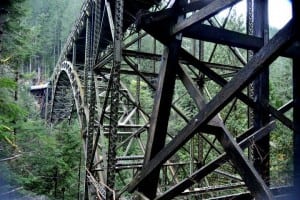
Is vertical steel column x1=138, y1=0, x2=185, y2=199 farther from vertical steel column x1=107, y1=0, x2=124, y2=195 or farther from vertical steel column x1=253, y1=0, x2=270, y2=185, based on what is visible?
vertical steel column x1=107, y1=0, x2=124, y2=195

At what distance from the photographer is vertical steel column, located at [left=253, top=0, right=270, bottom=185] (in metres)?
2.96

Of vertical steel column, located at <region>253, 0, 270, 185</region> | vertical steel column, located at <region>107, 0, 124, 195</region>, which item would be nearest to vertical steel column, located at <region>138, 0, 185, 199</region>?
vertical steel column, located at <region>253, 0, 270, 185</region>

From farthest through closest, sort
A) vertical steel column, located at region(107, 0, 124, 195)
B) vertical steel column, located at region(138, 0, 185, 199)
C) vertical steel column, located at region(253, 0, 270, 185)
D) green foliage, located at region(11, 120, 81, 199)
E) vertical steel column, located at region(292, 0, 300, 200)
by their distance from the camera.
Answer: green foliage, located at region(11, 120, 81, 199)
vertical steel column, located at region(107, 0, 124, 195)
vertical steel column, located at region(253, 0, 270, 185)
vertical steel column, located at region(138, 0, 185, 199)
vertical steel column, located at region(292, 0, 300, 200)

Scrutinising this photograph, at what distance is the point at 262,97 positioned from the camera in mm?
3021

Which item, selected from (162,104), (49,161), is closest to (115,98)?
(162,104)

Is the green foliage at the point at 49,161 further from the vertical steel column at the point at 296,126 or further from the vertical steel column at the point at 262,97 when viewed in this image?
the vertical steel column at the point at 296,126

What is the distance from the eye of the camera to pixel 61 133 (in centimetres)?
1407

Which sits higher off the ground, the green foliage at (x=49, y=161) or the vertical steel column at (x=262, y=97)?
the vertical steel column at (x=262, y=97)

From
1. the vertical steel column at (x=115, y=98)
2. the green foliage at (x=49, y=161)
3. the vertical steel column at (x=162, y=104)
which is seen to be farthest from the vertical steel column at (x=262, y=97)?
the green foliage at (x=49, y=161)

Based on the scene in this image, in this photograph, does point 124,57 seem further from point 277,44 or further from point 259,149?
point 277,44

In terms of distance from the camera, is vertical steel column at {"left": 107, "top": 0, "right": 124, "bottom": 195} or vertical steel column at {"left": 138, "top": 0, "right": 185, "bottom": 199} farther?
vertical steel column at {"left": 107, "top": 0, "right": 124, "bottom": 195}

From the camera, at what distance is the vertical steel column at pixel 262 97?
2957mm

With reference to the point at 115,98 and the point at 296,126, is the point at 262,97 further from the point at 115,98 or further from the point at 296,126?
the point at 115,98

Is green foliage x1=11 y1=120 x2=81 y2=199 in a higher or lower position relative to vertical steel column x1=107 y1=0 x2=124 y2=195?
lower
